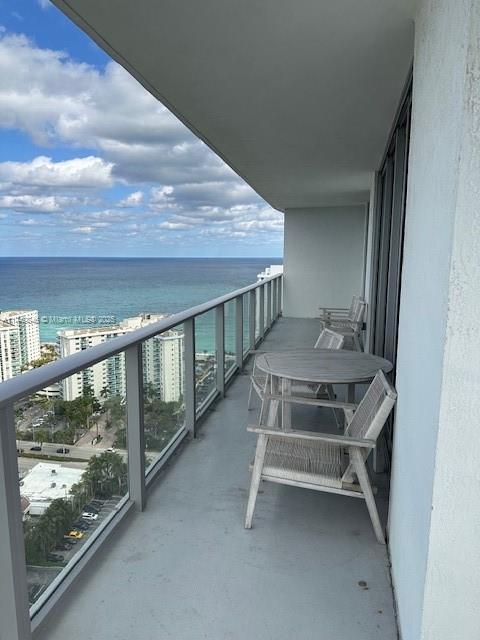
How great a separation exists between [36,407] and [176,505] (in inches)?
47.8

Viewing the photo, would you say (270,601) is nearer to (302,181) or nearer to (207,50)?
(207,50)

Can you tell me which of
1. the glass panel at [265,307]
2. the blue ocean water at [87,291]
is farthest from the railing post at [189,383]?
the blue ocean water at [87,291]

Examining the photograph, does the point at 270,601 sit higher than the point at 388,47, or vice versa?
the point at 388,47

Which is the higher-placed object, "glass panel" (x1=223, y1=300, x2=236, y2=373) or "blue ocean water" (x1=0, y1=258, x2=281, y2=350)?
"glass panel" (x1=223, y1=300, x2=236, y2=373)

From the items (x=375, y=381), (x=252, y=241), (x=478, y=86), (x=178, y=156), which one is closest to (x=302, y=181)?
(x=375, y=381)

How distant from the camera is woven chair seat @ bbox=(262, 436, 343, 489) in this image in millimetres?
2043

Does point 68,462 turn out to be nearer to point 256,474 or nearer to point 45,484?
point 45,484

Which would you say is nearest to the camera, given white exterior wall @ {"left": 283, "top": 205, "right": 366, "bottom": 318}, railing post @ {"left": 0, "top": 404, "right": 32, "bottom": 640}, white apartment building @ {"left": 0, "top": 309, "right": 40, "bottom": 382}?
railing post @ {"left": 0, "top": 404, "right": 32, "bottom": 640}

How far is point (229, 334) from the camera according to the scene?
4.70 metres

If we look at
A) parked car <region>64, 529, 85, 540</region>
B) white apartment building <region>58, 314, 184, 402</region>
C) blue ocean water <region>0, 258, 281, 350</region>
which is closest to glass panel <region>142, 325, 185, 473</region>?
white apartment building <region>58, 314, 184, 402</region>

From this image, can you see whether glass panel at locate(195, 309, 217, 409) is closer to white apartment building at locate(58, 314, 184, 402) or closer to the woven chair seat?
white apartment building at locate(58, 314, 184, 402)

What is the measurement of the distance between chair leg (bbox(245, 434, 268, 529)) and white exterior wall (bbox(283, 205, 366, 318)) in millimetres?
7525

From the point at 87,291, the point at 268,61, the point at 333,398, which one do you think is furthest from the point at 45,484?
the point at 87,291

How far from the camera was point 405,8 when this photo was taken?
1891 millimetres
